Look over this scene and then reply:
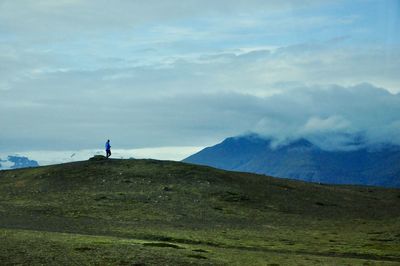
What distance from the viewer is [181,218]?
83.4 metres

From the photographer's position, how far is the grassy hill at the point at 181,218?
49572 mm

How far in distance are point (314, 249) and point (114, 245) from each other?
73.5ft

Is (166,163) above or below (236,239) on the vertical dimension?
above

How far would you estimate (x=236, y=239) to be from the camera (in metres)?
65.8

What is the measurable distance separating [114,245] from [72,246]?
389cm

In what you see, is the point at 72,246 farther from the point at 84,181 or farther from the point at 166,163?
the point at 166,163

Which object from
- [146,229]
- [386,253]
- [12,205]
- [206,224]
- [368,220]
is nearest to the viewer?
[386,253]

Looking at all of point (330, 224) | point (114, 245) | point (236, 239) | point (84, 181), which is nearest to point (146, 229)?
point (236, 239)

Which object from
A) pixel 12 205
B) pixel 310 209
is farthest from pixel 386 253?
pixel 12 205

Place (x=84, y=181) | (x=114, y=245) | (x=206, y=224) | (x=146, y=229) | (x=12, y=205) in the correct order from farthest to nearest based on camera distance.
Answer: (x=84, y=181)
(x=12, y=205)
(x=206, y=224)
(x=146, y=229)
(x=114, y=245)

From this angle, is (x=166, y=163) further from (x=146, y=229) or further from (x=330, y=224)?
(x=146, y=229)

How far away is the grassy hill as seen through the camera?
49.6 meters

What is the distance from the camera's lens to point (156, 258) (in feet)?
152

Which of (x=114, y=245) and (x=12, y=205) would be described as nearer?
(x=114, y=245)
